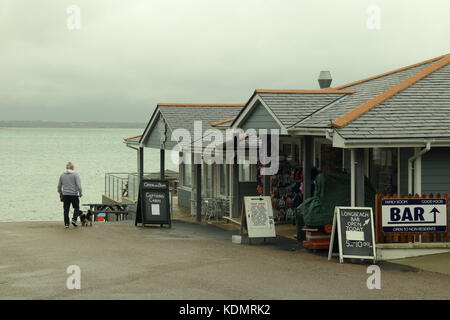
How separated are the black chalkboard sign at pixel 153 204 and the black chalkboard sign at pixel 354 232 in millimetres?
8484

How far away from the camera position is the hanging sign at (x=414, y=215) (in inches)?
619

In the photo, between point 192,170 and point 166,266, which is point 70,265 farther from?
point 192,170

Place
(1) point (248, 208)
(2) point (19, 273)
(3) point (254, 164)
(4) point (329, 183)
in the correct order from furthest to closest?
1. (3) point (254, 164)
2. (1) point (248, 208)
3. (4) point (329, 183)
4. (2) point (19, 273)

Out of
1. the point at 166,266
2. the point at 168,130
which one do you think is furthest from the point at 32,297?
the point at 168,130

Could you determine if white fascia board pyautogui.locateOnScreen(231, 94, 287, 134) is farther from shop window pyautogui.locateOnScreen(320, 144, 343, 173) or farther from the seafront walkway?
the seafront walkway

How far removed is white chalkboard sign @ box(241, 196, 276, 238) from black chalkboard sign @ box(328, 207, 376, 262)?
302 cm

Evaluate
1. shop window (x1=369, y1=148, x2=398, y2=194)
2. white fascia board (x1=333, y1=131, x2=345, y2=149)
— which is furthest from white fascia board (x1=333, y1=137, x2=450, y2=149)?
shop window (x1=369, y1=148, x2=398, y2=194)

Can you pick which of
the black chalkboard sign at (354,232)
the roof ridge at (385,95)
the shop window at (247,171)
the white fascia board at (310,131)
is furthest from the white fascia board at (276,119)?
the shop window at (247,171)

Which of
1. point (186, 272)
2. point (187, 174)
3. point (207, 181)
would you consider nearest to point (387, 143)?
point (186, 272)

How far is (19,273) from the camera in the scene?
13.9 metres

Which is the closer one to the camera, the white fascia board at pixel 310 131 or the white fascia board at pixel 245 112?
the white fascia board at pixel 310 131

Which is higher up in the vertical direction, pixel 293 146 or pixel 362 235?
pixel 293 146

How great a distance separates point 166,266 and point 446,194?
19.3ft

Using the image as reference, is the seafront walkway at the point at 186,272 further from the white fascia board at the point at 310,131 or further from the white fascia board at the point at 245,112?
the white fascia board at the point at 245,112
